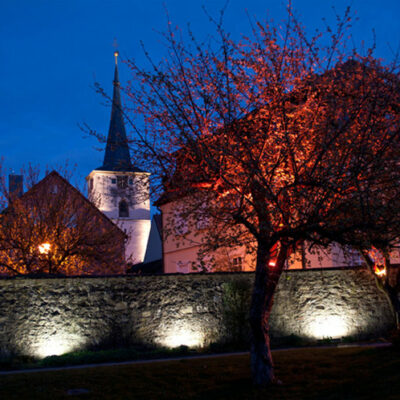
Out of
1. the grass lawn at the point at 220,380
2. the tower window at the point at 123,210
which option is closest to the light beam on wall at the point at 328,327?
the grass lawn at the point at 220,380

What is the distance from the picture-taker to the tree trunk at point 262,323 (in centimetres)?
915

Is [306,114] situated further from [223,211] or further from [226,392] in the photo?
[226,392]

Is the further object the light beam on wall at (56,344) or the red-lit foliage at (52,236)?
the red-lit foliage at (52,236)

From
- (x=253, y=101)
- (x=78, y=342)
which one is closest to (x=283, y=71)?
(x=253, y=101)

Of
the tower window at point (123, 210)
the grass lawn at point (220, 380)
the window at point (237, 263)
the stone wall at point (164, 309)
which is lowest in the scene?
the grass lawn at point (220, 380)

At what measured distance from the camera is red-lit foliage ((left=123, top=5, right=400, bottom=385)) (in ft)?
27.7

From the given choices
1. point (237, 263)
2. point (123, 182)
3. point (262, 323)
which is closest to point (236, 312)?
point (123, 182)

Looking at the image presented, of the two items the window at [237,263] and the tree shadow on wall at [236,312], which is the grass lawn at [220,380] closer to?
the tree shadow on wall at [236,312]

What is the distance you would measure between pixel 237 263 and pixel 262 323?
567 inches

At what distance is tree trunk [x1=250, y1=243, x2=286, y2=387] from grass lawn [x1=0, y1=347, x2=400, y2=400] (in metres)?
Answer: 0.28

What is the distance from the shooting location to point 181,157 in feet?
35.3

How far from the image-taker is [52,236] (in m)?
22.6

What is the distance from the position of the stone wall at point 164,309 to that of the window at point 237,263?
649 cm

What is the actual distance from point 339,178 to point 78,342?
8.69m
